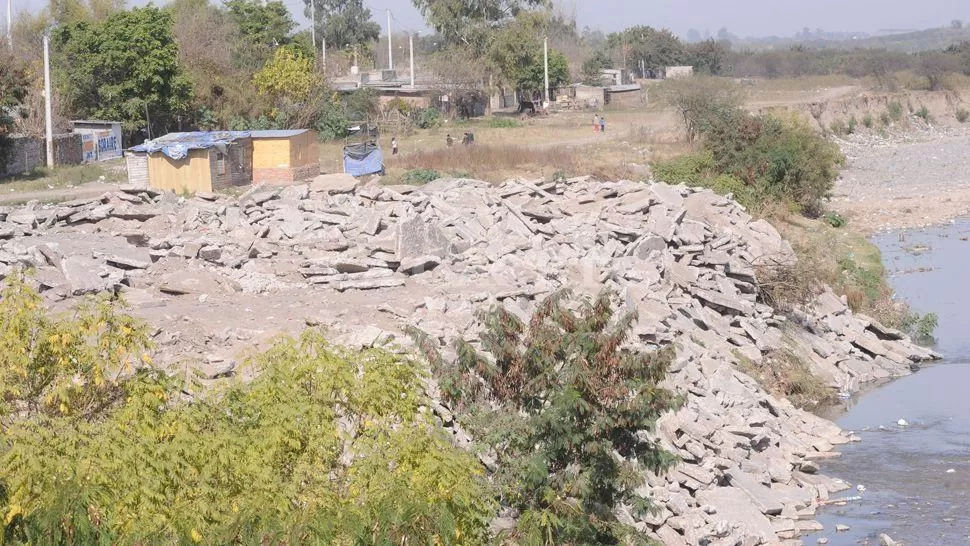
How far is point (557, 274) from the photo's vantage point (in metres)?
18.3

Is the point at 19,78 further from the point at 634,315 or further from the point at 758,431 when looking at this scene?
the point at 634,315

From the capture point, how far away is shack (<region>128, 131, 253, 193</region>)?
2756 centimetres

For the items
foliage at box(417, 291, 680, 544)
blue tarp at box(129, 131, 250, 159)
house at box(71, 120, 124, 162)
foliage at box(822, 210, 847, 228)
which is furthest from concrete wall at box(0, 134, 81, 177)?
foliage at box(417, 291, 680, 544)

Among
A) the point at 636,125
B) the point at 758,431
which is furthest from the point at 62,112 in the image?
the point at 758,431

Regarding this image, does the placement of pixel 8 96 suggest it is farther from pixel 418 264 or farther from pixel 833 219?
pixel 833 219

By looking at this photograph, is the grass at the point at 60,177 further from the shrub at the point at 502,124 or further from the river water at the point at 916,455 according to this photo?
the river water at the point at 916,455

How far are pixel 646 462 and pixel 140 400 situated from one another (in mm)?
4166

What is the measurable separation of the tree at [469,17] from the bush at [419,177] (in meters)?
31.9

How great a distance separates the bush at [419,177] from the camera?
2945 cm

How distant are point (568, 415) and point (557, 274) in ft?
26.8

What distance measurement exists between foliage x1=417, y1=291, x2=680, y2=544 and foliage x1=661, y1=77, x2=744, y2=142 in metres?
24.8

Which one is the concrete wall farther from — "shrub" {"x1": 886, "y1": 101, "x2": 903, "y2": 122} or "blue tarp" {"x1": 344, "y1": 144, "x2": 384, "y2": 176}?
"shrub" {"x1": 886, "y1": 101, "x2": 903, "y2": 122}

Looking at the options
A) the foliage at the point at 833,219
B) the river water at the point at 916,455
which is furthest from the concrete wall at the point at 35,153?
the river water at the point at 916,455

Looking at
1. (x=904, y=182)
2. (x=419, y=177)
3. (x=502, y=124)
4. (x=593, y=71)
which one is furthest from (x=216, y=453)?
(x=593, y=71)
